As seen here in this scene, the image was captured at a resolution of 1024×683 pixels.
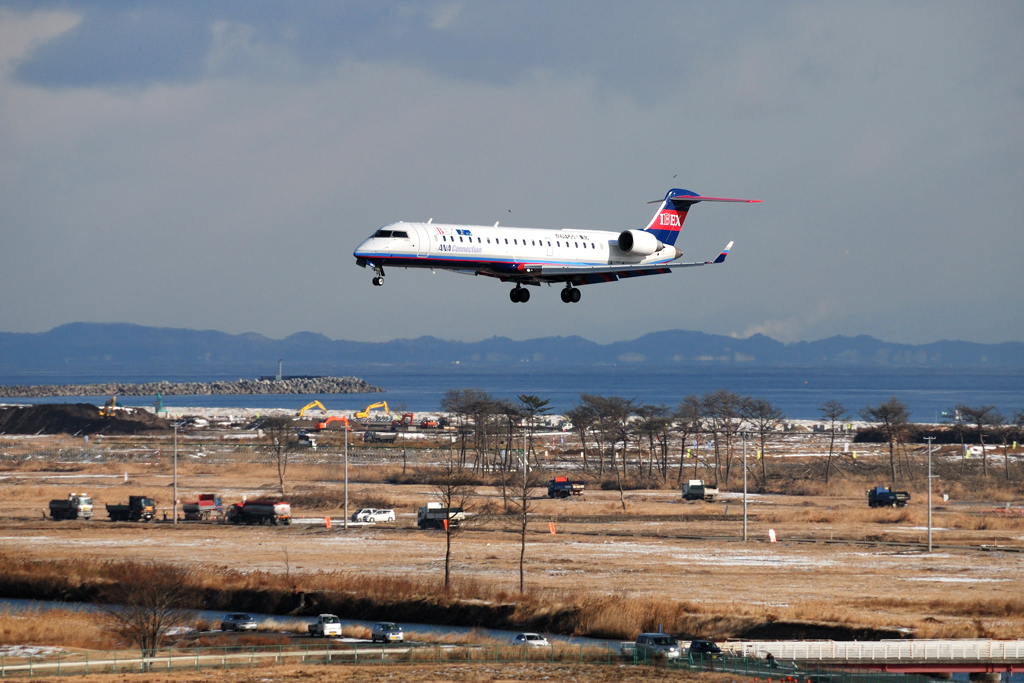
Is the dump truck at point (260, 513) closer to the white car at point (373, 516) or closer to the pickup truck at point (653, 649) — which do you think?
the white car at point (373, 516)

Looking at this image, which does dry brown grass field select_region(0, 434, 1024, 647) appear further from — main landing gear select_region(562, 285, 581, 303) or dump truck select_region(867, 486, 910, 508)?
main landing gear select_region(562, 285, 581, 303)

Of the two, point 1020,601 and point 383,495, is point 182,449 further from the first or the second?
point 1020,601

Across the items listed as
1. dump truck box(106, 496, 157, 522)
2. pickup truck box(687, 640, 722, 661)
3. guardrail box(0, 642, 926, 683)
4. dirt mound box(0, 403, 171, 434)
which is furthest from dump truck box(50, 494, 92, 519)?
dirt mound box(0, 403, 171, 434)

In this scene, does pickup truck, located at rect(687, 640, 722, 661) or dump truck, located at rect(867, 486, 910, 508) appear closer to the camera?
pickup truck, located at rect(687, 640, 722, 661)

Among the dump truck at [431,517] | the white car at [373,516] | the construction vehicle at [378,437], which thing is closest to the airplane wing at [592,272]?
the dump truck at [431,517]

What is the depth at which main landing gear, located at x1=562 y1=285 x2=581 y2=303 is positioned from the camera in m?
53.0

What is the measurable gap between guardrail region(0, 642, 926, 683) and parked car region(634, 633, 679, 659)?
0.16 metres

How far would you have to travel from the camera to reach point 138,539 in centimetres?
7919

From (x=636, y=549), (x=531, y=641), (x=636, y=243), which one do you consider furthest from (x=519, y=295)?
(x=636, y=549)

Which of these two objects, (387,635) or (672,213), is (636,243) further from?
(387,635)

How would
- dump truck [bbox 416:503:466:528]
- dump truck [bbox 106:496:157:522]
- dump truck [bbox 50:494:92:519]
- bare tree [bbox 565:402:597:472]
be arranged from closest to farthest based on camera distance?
dump truck [bbox 416:503:466:528], dump truck [bbox 50:494:92:519], dump truck [bbox 106:496:157:522], bare tree [bbox 565:402:597:472]

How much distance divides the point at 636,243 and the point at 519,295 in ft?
28.0

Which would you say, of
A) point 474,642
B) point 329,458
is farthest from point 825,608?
point 329,458

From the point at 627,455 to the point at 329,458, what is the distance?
135 feet
